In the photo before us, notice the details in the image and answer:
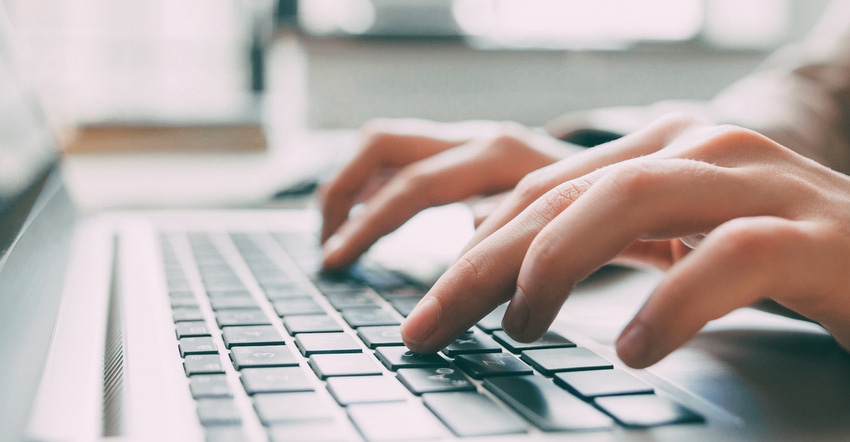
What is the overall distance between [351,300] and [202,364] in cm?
16

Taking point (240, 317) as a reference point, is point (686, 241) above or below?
above

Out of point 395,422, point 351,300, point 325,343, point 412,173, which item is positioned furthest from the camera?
point 412,173

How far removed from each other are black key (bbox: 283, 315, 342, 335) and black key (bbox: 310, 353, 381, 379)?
0.05 meters

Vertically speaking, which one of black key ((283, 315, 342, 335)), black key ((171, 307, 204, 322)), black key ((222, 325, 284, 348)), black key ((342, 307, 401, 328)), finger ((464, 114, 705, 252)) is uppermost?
finger ((464, 114, 705, 252))

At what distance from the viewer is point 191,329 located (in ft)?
1.28

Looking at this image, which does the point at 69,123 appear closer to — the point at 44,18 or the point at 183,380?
the point at 44,18

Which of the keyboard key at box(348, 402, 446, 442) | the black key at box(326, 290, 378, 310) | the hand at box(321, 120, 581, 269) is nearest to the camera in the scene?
the keyboard key at box(348, 402, 446, 442)

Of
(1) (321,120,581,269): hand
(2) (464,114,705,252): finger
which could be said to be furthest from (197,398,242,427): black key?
(1) (321,120,581,269): hand

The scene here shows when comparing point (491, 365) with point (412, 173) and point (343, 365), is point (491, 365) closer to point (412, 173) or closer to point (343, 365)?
point (343, 365)

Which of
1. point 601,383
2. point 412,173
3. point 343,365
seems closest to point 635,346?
point 601,383

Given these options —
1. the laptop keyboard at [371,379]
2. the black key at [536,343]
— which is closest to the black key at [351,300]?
the laptop keyboard at [371,379]

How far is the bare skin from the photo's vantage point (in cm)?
30

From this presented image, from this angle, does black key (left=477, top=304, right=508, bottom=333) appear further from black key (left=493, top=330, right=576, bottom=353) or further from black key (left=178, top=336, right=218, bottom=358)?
black key (left=178, top=336, right=218, bottom=358)

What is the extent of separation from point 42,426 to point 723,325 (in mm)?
353
